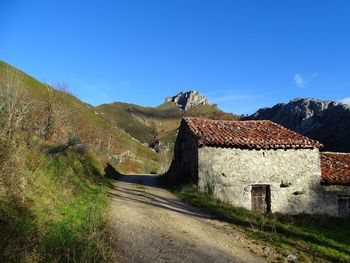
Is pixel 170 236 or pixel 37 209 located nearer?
pixel 37 209

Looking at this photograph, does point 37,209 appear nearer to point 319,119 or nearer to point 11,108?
point 11,108

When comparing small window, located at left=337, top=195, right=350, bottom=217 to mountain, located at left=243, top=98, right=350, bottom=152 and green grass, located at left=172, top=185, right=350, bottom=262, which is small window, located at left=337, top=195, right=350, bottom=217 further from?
mountain, located at left=243, top=98, right=350, bottom=152

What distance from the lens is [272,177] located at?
729 inches

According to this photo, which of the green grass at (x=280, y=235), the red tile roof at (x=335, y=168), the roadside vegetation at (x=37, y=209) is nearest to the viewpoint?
the roadside vegetation at (x=37, y=209)

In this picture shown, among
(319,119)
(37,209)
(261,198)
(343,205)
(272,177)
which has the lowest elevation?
(343,205)

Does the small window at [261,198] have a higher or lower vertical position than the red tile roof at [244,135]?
lower

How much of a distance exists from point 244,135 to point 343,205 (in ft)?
21.5

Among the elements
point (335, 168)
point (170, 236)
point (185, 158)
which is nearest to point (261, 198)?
point (185, 158)

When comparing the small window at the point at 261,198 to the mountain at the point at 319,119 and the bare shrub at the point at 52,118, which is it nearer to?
the bare shrub at the point at 52,118

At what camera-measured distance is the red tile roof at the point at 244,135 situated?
1817 centimetres

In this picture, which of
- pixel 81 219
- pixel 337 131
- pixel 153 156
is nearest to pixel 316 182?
pixel 81 219

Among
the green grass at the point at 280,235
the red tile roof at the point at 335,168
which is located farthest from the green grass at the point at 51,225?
the red tile roof at the point at 335,168

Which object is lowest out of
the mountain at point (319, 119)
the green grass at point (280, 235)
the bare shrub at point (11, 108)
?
the green grass at point (280, 235)

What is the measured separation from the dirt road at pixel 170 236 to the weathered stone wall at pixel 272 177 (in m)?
4.77
